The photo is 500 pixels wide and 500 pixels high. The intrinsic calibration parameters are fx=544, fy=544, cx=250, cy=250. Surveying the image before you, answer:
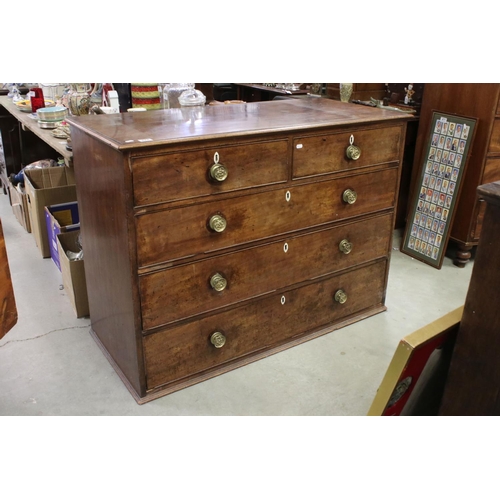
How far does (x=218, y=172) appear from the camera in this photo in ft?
6.58

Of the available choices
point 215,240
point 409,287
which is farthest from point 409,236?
point 215,240

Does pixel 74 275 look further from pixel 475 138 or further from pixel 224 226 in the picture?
pixel 475 138

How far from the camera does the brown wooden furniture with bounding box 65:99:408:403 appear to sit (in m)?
1.97

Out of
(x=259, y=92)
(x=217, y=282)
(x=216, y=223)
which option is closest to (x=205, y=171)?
(x=216, y=223)

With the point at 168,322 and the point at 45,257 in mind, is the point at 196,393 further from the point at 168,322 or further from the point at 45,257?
the point at 45,257

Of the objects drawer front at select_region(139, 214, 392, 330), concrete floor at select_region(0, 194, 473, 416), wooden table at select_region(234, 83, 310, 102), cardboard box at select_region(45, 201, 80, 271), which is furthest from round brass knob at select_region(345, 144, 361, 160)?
wooden table at select_region(234, 83, 310, 102)

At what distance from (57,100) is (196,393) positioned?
9.26ft

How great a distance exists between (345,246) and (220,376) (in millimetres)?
837

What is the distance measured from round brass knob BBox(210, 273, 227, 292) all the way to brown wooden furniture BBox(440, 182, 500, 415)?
1144 millimetres

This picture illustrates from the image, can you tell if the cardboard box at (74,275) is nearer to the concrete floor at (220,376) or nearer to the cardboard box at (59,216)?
the concrete floor at (220,376)

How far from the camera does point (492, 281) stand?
1.10m

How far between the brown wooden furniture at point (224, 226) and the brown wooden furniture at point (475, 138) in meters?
0.89

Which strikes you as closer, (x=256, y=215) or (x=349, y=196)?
(x=256, y=215)

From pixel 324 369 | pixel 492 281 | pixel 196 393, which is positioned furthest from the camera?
pixel 324 369
